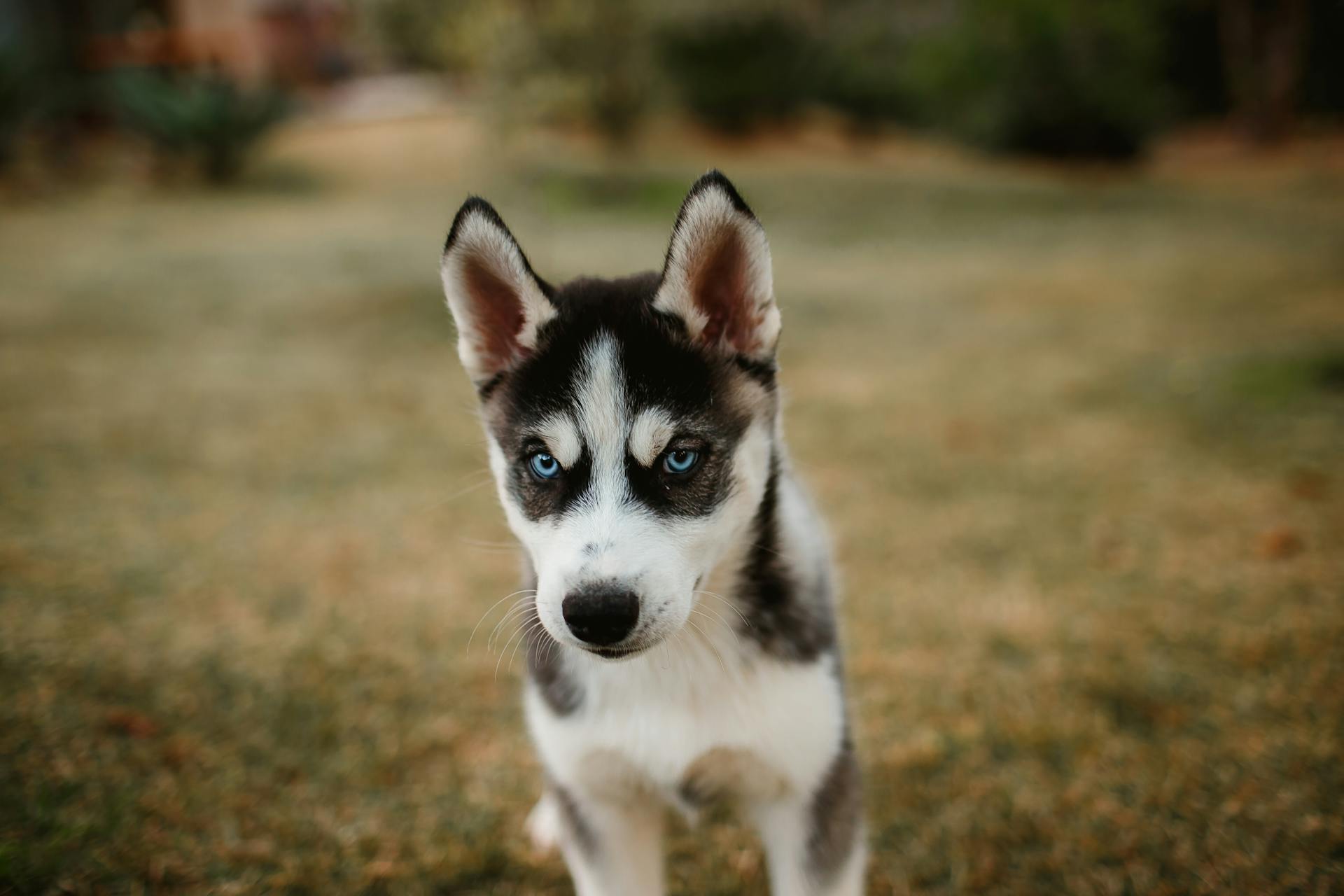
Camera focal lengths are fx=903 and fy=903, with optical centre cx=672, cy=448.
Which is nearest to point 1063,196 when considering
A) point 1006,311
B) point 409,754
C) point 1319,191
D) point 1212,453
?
point 1319,191

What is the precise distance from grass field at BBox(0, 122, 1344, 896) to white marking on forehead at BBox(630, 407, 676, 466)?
1.58 m

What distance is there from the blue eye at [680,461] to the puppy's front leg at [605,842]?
3.08 feet

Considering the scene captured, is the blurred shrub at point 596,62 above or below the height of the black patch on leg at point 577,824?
above

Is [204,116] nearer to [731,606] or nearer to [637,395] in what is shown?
[637,395]

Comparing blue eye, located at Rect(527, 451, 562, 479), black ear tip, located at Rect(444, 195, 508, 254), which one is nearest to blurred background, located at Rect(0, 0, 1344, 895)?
blue eye, located at Rect(527, 451, 562, 479)

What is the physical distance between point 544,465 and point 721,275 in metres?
0.71

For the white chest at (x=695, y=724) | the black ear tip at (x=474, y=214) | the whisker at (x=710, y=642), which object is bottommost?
the white chest at (x=695, y=724)

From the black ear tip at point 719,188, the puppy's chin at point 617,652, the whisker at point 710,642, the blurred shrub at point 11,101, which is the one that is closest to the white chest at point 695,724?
the whisker at point 710,642

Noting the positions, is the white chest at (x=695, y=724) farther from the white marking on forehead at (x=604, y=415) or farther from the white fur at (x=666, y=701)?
the white marking on forehead at (x=604, y=415)

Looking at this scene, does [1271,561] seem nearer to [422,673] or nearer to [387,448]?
[422,673]

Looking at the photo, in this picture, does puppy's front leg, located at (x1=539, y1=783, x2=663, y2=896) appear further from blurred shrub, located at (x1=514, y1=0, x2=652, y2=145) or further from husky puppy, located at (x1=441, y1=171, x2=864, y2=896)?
blurred shrub, located at (x1=514, y1=0, x2=652, y2=145)

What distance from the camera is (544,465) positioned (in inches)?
93.0

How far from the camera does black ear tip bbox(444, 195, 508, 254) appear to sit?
226cm

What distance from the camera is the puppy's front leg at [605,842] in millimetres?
2477
